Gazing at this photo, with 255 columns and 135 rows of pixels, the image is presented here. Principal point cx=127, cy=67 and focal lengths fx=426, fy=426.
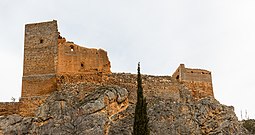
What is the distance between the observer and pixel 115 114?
25.6m

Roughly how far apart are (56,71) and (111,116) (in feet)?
14.4

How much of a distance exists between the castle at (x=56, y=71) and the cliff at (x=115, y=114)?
0.22m

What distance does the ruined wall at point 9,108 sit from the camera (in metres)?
25.7

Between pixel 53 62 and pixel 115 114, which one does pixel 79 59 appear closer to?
pixel 53 62

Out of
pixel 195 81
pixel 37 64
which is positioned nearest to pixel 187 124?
pixel 195 81

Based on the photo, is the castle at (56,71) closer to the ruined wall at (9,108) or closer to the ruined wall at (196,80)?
the ruined wall at (9,108)

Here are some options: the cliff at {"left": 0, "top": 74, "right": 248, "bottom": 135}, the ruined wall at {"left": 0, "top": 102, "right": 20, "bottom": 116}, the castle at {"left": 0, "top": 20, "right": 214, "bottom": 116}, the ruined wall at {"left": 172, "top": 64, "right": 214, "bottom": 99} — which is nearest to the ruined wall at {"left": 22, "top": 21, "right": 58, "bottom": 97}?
the castle at {"left": 0, "top": 20, "right": 214, "bottom": 116}

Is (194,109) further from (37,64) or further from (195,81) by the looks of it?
(37,64)

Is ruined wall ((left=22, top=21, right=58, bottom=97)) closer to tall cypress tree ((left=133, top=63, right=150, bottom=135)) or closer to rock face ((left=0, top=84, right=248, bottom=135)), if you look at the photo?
rock face ((left=0, top=84, right=248, bottom=135))

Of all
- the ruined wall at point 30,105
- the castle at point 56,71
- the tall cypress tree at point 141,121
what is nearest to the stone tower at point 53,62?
the castle at point 56,71

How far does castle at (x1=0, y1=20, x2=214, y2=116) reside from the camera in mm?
25906

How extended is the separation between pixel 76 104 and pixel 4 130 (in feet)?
14.5

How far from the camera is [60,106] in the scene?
25.2 meters

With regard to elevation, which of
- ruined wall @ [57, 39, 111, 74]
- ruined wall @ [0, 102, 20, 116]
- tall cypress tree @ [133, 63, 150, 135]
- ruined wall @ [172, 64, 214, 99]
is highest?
ruined wall @ [57, 39, 111, 74]
